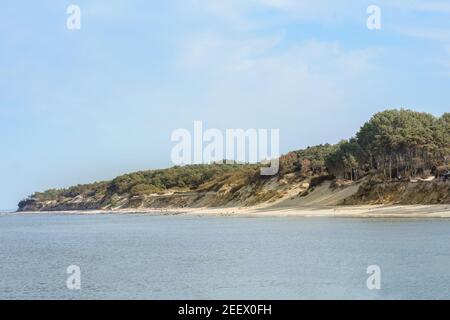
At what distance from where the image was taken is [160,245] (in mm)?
48781

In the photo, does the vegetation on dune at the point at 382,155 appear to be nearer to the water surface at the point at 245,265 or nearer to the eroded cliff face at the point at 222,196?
the eroded cliff face at the point at 222,196

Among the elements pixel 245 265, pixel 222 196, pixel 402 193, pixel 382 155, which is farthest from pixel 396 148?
pixel 245 265

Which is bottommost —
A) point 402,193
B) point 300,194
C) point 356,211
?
point 356,211

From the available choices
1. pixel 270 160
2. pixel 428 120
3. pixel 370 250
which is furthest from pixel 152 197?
pixel 370 250

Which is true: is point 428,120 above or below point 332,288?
above

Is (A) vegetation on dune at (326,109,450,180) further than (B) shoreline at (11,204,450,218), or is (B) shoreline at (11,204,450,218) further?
(A) vegetation on dune at (326,109,450,180)

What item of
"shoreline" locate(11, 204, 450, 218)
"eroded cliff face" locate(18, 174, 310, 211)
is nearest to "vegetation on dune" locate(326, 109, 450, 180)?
"shoreline" locate(11, 204, 450, 218)

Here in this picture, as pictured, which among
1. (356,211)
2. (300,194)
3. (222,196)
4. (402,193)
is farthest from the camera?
(222,196)

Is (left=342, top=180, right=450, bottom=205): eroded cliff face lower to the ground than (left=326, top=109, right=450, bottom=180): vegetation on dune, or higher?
lower

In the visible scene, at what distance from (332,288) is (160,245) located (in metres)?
24.7

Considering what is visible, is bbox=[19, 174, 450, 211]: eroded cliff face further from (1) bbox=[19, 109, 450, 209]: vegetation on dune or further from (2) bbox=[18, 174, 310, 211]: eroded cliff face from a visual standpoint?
(1) bbox=[19, 109, 450, 209]: vegetation on dune

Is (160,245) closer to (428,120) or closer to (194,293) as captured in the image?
(194,293)

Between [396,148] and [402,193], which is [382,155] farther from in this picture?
[402,193]
